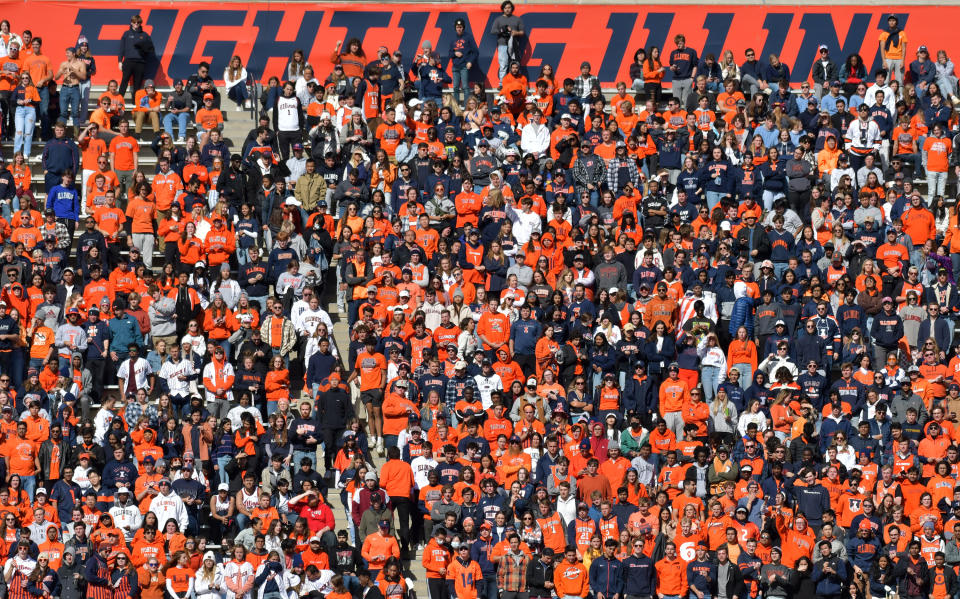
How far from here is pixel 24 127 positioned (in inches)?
1230

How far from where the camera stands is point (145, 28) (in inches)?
1339

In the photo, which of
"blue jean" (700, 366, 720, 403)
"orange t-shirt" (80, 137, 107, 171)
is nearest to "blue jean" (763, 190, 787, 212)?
"blue jean" (700, 366, 720, 403)

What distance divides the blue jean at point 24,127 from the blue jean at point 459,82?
6.41m

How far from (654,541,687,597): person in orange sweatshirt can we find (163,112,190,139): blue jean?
11022mm

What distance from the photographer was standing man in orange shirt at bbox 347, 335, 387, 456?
2672 cm

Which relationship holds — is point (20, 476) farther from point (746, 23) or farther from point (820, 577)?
point (746, 23)

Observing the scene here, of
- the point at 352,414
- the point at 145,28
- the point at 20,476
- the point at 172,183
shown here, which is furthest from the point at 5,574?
the point at 145,28

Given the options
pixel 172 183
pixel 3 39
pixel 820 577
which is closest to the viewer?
pixel 820 577

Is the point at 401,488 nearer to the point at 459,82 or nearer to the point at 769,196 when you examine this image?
the point at 769,196

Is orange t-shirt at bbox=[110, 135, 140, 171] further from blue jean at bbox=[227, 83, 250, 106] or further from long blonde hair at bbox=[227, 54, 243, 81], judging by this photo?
long blonde hair at bbox=[227, 54, 243, 81]

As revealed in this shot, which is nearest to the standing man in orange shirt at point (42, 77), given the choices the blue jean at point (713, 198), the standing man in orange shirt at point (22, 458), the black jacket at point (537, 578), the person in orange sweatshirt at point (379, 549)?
the standing man in orange shirt at point (22, 458)

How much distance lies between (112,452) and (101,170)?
5696mm

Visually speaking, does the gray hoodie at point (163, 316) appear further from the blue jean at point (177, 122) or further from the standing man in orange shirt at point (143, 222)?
the blue jean at point (177, 122)

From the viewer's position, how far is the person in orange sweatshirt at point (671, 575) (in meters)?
24.2
